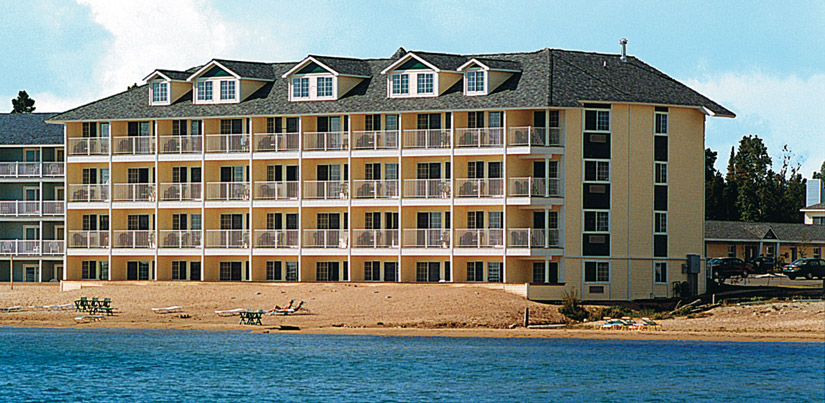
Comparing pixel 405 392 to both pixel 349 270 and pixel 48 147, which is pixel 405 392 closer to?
pixel 349 270

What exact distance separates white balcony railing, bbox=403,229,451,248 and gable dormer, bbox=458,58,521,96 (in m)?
8.12

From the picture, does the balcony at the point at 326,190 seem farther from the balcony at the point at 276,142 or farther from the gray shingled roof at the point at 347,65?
the gray shingled roof at the point at 347,65

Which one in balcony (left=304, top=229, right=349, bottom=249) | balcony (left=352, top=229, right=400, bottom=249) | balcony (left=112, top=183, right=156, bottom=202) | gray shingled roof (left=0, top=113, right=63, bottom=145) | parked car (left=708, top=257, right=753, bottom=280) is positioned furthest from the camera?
parked car (left=708, top=257, right=753, bottom=280)

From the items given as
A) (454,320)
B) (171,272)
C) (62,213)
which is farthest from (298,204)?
(62,213)

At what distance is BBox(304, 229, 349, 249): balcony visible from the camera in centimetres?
7212

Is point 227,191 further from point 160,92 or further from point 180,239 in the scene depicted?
point 160,92

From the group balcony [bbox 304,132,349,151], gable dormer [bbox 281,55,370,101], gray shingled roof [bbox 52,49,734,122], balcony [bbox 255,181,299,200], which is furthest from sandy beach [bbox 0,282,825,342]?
gable dormer [bbox 281,55,370,101]

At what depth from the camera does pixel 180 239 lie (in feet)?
245

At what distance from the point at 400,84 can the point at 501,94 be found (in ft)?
20.2

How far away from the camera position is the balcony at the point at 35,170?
276ft

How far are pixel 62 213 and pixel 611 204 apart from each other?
36.7 meters

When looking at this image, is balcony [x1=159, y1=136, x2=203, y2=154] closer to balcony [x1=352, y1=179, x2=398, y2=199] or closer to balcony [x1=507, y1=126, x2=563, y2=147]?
balcony [x1=352, y1=179, x2=398, y2=199]

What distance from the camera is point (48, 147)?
85250 millimetres

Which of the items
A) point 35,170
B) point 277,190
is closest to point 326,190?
point 277,190
